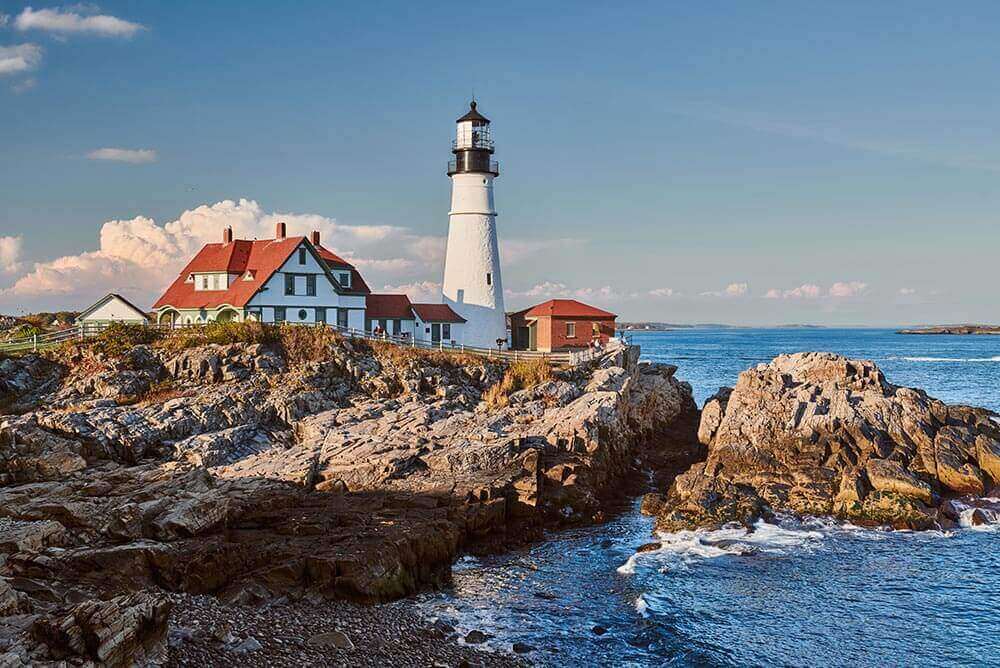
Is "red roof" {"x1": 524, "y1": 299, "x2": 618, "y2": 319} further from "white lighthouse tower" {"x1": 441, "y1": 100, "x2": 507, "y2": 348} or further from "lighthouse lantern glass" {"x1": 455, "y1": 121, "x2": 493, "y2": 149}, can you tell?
"lighthouse lantern glass" {"x1": 455, "y1": 121, "x2": 493, "y2": 149}

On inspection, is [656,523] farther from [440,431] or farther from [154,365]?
[154,365]

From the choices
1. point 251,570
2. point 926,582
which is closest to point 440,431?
point 251,570

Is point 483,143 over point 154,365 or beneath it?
over

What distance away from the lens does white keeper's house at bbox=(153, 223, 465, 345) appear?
39.8 m

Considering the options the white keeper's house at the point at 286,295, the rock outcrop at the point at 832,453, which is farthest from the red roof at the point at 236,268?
the rock outcrop at the point at 832,453

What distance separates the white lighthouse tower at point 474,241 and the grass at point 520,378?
824 cm

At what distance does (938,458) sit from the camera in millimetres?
26094

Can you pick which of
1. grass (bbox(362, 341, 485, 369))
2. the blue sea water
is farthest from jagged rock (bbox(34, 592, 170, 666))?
grass (bbox(362, 341, 485, 369))

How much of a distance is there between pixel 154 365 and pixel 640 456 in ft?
66.6

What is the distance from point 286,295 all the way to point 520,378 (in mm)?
13145

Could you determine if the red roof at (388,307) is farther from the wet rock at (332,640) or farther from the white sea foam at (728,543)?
the wet rock at (332,640)

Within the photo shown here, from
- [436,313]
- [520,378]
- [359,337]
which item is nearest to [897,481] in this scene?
[520,378]

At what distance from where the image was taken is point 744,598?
18188 millimetres

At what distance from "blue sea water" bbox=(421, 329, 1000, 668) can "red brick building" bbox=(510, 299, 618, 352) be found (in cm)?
2211
